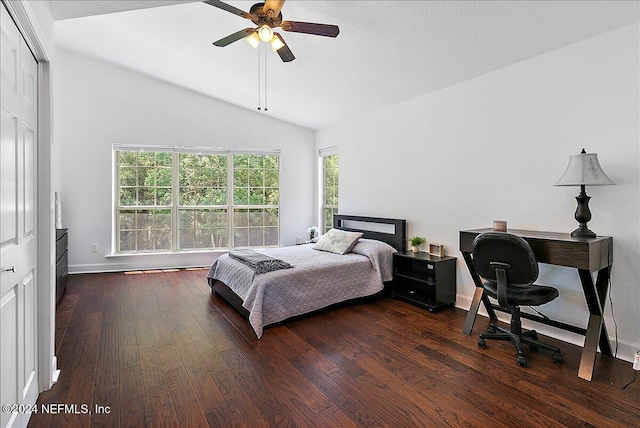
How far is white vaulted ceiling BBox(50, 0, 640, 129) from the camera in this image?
2562 millimetres

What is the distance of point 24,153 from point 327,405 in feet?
7.00

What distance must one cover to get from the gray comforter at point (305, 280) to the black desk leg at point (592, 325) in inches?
76.3

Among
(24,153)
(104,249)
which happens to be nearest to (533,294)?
(24,153)

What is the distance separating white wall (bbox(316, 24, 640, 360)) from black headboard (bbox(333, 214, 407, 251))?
0.16 m

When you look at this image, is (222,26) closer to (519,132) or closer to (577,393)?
(519,132)

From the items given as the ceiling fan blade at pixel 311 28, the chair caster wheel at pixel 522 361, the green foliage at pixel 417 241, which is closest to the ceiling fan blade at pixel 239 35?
the ceiling fan blade at pixel 311 28

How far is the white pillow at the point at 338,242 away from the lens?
4.33 m

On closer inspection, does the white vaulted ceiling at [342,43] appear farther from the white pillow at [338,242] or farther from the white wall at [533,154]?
the white pillow at [338,242]

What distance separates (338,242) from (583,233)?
2.53 meters

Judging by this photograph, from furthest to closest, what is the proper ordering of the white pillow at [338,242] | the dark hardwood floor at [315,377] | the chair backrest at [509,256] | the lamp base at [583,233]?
the white pillow at [338,242], the lamp base at [583,233], the chair backrest at [509,256], the dark hardwood floor at [315,377]

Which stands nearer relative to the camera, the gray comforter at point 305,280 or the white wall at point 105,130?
the gray comforter at point 305,280

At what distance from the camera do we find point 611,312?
2.70 metres

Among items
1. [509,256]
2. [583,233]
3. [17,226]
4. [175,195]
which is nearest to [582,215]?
[583,233]

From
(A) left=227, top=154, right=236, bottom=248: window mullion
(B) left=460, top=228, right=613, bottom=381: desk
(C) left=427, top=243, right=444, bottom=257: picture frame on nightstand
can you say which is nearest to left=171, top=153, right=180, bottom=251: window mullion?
(A) left=227, top=154, right=236, bottom=248: window mullion
